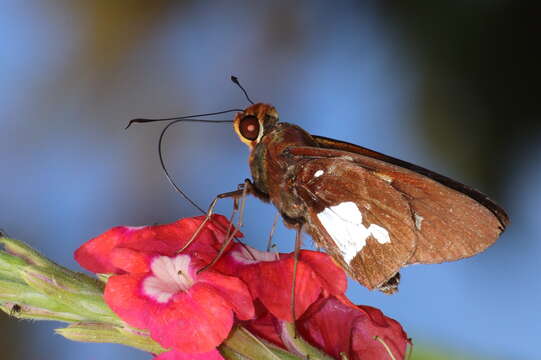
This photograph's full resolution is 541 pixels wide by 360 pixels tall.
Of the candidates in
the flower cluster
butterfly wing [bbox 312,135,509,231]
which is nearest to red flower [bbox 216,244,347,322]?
the flower cluster

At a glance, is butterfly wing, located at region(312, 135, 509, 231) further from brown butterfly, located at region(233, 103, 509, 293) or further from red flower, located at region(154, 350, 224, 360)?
red flower, located at region(154, 350, 224, 360)

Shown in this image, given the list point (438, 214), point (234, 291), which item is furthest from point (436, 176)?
point (234, 291)

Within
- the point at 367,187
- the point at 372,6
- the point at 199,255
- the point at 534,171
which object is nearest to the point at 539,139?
the point at 534,171

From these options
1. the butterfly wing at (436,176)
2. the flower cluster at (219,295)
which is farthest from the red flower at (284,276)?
the butterfly wing at (436,176)

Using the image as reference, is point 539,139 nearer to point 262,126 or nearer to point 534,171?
point 534,171

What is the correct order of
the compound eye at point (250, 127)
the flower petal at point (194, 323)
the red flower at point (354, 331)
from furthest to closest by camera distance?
the compound eye at point (250, 127)
the red flower at point (354, 331)
the flower petal at point (194, 323)

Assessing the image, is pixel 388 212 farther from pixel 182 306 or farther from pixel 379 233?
pixel 182 306

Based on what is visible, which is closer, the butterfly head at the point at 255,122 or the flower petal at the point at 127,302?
the flower petal at the point at 127,302

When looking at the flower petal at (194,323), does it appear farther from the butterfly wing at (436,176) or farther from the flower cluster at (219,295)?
the butterfly wing at (436,176)
